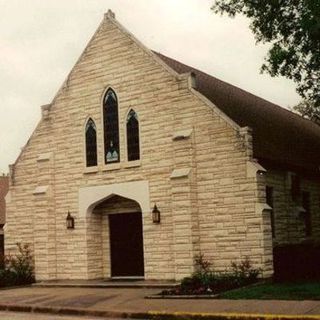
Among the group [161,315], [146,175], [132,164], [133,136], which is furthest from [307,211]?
[161,315]

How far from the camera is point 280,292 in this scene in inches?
603

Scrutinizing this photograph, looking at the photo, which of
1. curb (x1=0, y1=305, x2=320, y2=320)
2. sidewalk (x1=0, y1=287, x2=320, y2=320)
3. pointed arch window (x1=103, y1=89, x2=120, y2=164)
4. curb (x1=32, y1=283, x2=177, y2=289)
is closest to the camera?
curb (x1=0, y1=305, x2=320, y2=320)

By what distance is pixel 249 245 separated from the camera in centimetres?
1859

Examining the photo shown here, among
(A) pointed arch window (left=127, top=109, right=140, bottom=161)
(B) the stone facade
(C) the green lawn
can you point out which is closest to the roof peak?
(B) the stone facade

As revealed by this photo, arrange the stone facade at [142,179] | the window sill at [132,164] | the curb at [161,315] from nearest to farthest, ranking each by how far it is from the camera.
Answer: the curb at [161,315], the stone facade at [142,179], the window sill at [132,164]

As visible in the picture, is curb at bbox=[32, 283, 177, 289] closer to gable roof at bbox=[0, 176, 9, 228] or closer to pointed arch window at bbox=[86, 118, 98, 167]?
pointed arch window at bbox=[86, 118, 98, 167]

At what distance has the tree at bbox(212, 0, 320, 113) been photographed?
17203 millimetres

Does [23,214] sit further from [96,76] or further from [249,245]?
[249,245]

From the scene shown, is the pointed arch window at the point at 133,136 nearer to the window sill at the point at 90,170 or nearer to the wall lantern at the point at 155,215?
the window sill at the point at 90,170

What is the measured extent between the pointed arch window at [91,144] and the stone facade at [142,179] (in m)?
0.22

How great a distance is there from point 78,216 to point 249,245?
22.7ft

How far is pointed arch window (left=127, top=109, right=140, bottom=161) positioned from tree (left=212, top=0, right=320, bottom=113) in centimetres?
503

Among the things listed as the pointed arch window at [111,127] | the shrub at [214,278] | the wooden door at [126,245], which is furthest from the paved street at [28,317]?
the pointed arch window at [111,127]

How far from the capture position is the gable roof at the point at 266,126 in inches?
840
